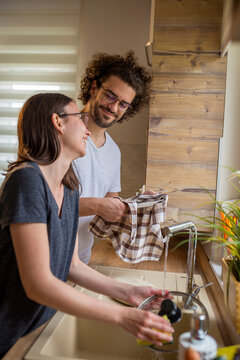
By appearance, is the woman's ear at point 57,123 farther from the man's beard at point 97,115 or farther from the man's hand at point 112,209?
the man's beard at point 97,115

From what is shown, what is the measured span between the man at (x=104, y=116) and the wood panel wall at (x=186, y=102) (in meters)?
0.14

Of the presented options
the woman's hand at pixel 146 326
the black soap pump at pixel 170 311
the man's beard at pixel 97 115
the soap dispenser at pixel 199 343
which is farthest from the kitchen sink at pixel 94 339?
the man's beard at pixel 97 115

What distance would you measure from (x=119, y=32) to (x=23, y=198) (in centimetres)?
218

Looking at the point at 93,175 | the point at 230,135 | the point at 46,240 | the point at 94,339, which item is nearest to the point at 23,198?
the point at 46,240

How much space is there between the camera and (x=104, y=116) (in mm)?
1729

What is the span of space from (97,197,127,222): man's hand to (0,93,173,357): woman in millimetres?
250

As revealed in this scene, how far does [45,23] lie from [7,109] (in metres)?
0.77

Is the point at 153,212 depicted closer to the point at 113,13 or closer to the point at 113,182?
the point at 113,182

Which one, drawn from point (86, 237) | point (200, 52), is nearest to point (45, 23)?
point (200, 52)

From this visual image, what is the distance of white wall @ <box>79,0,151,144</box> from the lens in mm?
2629

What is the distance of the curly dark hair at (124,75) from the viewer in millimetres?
1793

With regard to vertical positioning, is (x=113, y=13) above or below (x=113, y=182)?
above

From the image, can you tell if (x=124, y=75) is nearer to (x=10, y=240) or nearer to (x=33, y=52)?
(x=10, y=240)

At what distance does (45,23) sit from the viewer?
→ 278 centimetres
